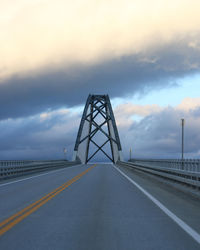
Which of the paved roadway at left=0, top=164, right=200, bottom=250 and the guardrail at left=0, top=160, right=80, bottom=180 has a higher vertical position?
the guardrail at left=0, top=160, right=80, bottom=180

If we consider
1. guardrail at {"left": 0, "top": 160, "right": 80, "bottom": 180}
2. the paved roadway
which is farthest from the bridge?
guardrail at {"left": 0, "top": 160, "right": 80, "bottom": 180}

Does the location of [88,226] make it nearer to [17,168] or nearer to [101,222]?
[101,222]

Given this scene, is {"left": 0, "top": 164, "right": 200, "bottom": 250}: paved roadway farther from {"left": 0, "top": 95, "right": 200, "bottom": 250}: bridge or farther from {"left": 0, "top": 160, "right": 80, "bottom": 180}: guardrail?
{"left": 0, "top": 160, "right": 80, "bottom": 180}: guardrail

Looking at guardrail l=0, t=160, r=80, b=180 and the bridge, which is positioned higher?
guardrail l=0, t=160, r=80, b=180

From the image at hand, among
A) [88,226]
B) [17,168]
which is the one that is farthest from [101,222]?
[17,168]

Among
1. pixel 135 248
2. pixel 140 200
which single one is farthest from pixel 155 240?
pixel 140 200

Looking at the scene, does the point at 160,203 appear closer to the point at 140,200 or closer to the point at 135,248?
the point at 140,200

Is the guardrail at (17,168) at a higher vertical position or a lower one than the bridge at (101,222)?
higher

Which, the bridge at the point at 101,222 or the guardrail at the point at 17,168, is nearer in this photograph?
the bridge at the point at 101,222

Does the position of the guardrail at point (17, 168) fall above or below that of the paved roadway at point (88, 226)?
above

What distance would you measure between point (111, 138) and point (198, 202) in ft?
238

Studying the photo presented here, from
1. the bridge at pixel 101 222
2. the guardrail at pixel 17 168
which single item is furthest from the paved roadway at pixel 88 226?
the guardrail at pixel 17 168

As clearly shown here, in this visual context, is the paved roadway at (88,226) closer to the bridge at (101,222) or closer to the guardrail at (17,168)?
the bridge at (101,222)

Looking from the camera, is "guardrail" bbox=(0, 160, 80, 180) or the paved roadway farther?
"guardrail" bbox=(0, 160, 80, 180)
